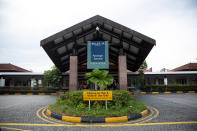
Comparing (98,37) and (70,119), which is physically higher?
(98,37)

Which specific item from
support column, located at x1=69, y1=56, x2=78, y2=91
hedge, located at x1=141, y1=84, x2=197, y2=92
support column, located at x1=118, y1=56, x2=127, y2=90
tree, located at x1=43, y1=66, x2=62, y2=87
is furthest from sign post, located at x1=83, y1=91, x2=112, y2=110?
tree, located at x1=43, y1=66, x2=62, y2=87

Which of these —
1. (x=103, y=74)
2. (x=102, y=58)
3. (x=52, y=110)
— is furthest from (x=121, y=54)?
(x=52, y=110)

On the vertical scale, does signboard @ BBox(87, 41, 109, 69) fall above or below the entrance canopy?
below

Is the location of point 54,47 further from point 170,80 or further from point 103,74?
point 170,80

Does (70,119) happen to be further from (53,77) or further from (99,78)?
(53,77)

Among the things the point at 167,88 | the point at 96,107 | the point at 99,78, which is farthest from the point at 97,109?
the point at 167,88

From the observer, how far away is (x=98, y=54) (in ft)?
39.3

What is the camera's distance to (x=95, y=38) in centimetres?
1602

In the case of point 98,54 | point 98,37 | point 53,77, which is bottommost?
point 53,77

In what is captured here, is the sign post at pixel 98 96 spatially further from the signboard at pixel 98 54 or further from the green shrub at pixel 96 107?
the signboard at pixel 98 54

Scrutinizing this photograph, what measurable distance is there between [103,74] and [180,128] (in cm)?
468

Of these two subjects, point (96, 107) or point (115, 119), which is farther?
point (96, 107)

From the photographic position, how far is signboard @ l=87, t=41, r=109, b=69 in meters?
11.9

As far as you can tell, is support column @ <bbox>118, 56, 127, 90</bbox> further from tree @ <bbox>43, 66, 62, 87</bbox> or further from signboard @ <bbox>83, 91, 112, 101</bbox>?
tree @ <bbox>43, 66, 62, 87</bbox>
